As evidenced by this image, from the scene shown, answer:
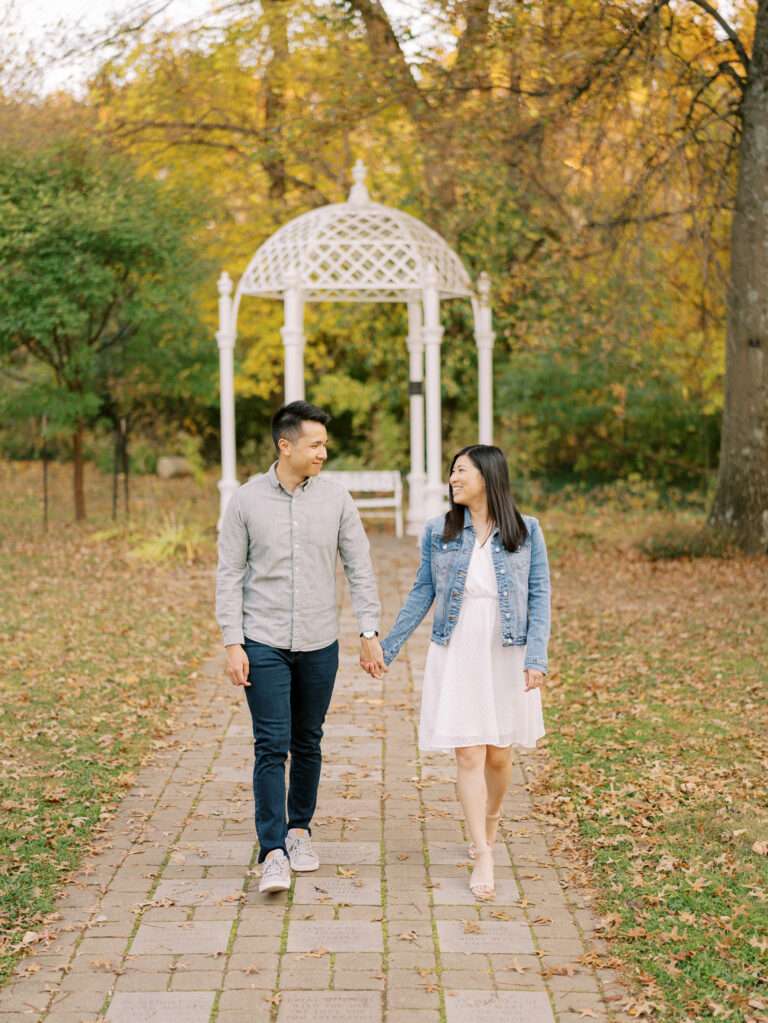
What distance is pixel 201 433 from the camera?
25.7m

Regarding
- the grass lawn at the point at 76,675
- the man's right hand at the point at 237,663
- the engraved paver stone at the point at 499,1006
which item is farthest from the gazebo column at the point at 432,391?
the engraved paver stone at the point at 499,1006

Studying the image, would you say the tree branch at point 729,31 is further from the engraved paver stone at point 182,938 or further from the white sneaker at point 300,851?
the engraved paver stone at point 182,938

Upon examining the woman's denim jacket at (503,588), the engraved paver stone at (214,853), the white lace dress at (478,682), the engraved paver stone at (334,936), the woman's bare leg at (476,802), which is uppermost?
the woman's denim jacket at (503,588)

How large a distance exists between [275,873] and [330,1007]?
91 cm

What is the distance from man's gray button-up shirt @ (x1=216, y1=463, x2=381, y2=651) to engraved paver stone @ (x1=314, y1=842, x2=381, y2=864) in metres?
0.94

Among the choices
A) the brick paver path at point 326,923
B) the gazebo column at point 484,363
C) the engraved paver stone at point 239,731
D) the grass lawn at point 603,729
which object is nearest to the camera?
the brick paver path at point 326,923

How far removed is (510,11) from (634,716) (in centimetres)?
842

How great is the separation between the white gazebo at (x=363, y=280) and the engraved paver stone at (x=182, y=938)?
10500 millimetres

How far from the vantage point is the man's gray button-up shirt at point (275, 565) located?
16.1ft

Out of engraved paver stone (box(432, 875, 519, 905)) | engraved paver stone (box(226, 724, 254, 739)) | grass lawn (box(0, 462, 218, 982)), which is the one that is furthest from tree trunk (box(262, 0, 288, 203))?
engraved paver stone (box(432, 875, 519, 905))

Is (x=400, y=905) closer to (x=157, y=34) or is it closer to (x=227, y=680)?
(x=227, y=680)

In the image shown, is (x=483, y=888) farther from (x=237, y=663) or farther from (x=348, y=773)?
(x=348, y=773)

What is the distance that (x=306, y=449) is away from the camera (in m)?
4.84

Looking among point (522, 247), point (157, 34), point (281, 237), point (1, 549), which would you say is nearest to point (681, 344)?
point (522, 247)
